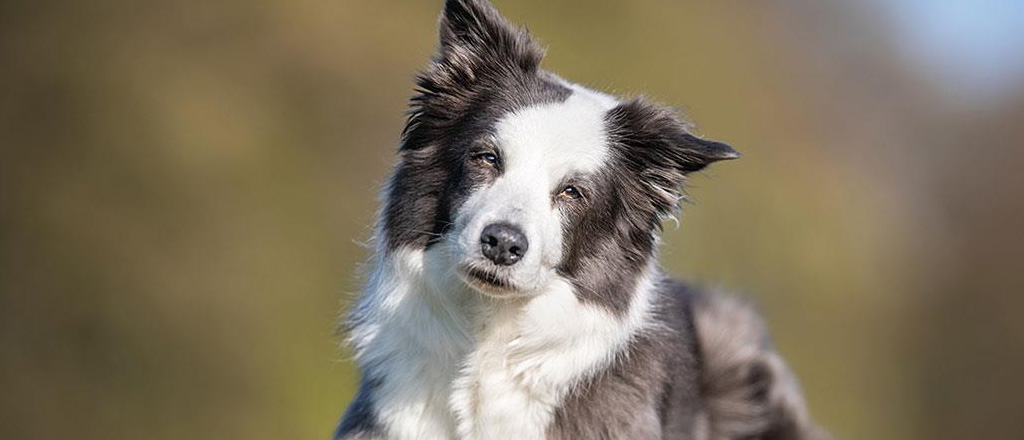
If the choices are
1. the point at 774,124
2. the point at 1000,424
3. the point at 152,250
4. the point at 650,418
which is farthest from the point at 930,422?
the point at 650,418

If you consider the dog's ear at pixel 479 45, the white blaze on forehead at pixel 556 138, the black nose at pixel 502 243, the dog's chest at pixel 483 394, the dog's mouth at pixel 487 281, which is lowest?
the dog's chest at pixel 483 394

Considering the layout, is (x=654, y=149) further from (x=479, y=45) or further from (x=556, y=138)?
(x=479, y=45)

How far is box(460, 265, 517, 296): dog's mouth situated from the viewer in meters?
5.29

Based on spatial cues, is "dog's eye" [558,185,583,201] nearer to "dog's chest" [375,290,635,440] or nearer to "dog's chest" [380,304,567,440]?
"dog's chest" [375,290,635,440]

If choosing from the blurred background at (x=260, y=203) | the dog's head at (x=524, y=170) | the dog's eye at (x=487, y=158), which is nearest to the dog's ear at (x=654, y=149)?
the dog's head at (x=524, y=170)

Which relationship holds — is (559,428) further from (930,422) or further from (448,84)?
(930,422)

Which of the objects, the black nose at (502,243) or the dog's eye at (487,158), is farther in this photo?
the dog's eye at (487,158)

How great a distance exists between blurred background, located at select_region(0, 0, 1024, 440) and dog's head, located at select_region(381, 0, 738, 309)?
6759 millimetres

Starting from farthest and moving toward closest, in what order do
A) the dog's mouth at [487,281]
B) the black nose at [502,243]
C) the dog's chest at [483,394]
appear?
the dog's chest at [483,394] → the dog's mouth at [487,281] → the black nose at [502,243]

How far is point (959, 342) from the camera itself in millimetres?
25094

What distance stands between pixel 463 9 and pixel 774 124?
675 inches

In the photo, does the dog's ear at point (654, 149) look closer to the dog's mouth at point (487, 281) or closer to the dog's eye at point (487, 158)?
the dog's eye at point (487, 158)

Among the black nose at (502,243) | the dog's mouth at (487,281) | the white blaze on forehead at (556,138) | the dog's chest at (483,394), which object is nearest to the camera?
the black nose at (502,243)

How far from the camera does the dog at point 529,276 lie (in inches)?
221
